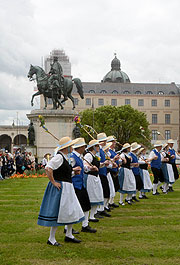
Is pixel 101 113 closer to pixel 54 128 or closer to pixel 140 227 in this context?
pixel 54 128

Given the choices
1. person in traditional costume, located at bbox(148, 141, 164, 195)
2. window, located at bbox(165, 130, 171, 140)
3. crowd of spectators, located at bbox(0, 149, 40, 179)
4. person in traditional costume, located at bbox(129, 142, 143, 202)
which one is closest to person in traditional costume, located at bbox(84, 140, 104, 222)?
person in traditional costume, located at bbox(129, 142, 143, 202)

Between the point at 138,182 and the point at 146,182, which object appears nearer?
the point at 138,182

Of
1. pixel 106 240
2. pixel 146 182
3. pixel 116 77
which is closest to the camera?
pixel 106 240

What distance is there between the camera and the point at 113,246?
7.29 m

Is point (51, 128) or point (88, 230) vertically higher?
point (51, 128)

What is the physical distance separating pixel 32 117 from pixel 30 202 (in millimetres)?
18028

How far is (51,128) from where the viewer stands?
29.8 metres

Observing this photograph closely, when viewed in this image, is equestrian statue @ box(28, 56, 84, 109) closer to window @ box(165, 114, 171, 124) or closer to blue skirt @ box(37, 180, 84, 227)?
blue skirt @ box(37, 180, 84, 227)

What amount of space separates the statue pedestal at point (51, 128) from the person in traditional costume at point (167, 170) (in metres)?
14.9

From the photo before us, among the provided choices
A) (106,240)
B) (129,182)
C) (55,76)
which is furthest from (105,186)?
(55,76)

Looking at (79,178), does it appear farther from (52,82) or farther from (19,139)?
(19,139)

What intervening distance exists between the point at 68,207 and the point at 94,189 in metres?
2.26

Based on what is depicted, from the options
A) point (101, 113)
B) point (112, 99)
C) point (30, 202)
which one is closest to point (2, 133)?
point (112, 99)

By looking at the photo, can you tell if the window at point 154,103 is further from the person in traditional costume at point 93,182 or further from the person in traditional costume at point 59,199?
the person in traditional costume at point 59,199
